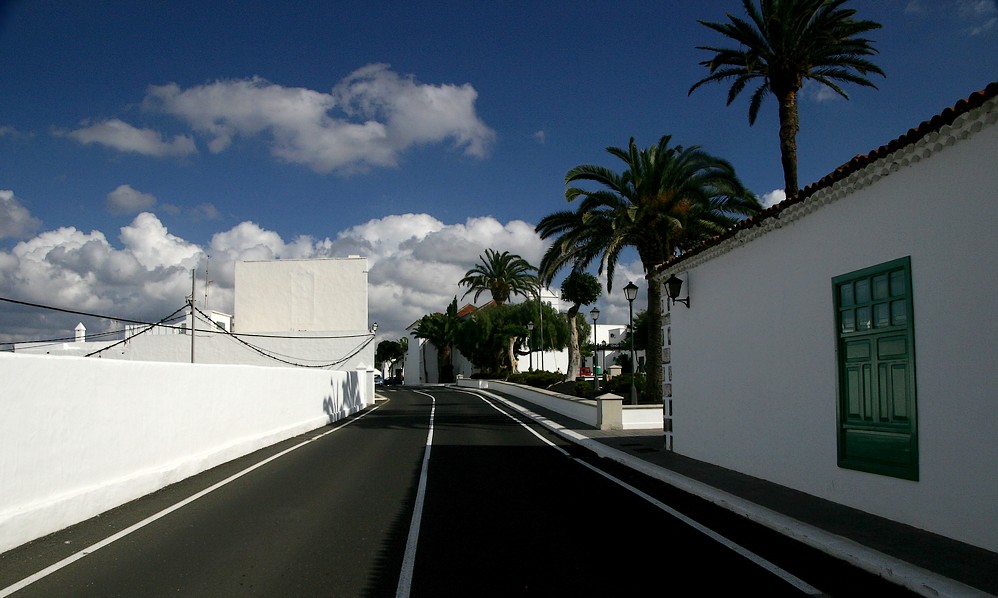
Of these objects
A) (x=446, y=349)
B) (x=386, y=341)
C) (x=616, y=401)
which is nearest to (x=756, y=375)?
(x=616, y=401)

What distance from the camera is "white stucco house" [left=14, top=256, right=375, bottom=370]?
50.8 metres

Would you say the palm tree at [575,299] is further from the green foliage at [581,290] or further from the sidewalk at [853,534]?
the sidewalk at [853,534]

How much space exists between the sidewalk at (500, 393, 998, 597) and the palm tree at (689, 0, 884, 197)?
440 inches

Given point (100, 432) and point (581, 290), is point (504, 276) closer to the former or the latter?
point (581, 290)

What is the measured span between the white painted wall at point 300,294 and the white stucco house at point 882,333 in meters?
45.0

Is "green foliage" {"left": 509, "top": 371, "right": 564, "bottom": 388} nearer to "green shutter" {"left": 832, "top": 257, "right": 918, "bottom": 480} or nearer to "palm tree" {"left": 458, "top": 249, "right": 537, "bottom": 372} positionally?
"palm tree" {"left": 458, "top": 249, "right": 537, "bottom": 372}

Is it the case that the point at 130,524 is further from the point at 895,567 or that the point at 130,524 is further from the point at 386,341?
the point at 386,341

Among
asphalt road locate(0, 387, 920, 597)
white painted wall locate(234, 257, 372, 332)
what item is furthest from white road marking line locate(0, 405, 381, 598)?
white painted wall locate(234, 257, 372, 332)

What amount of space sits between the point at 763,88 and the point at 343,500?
1790 centimetres

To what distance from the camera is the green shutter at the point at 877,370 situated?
7.80 metres

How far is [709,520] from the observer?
28.8 feet

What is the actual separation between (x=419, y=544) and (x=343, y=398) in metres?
25.0

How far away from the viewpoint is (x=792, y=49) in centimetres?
1970

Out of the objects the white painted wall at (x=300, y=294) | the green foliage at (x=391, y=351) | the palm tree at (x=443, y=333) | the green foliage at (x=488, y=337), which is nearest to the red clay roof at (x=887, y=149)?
the white painted wall at (x=300, y=294)
